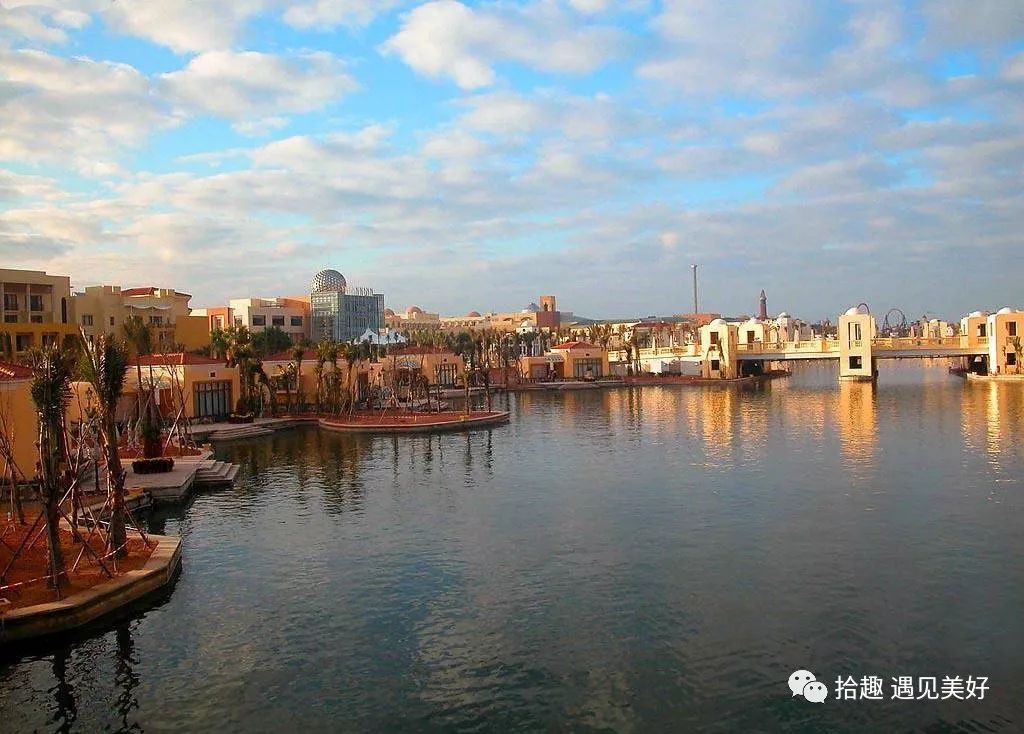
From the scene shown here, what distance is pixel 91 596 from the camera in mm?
15102

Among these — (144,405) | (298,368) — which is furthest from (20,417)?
(298,368)

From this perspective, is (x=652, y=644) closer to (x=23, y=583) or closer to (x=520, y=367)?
(x=23, y=583)

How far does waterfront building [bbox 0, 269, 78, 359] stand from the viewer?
5178 cm

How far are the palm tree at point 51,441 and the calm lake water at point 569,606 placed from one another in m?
1.81

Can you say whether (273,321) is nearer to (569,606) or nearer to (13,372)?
(13,372)

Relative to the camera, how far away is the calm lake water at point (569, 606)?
1167cm

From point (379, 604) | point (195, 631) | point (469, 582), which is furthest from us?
point (469, 582)

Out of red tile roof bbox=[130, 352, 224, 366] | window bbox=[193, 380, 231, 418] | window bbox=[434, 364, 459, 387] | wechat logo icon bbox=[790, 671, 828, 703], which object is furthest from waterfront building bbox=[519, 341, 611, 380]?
wechat logo icon bbox=[790, 671, 828, 703]

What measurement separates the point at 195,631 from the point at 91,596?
2133 mm

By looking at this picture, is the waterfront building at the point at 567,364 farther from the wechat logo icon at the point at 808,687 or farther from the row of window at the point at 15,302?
the wechat logo icon at the point at 808,687

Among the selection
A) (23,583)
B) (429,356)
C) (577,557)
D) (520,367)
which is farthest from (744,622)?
(520,367)

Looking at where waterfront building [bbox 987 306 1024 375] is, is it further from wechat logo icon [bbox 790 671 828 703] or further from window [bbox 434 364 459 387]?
wechat logo icon [bbox 790 671 828 703]

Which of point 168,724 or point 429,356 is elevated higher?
point 429,356

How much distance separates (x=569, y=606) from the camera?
50.4ft
